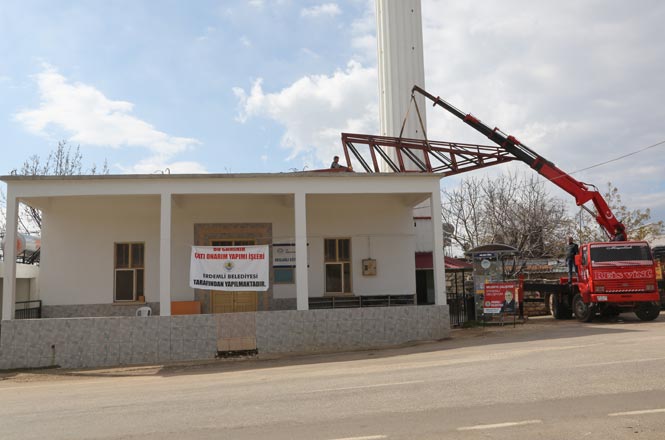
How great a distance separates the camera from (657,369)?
880 centimetres

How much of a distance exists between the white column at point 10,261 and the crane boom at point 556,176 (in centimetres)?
1460

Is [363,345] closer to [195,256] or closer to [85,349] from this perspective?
[195,256]

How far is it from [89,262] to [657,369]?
50.4 feet


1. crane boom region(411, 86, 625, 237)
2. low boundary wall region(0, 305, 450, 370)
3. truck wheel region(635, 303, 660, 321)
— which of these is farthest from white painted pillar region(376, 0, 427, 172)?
low boundary wall region(0, 305, 450, 370)

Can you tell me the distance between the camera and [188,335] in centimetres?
1412

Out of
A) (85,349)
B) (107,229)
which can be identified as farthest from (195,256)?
(107,229)

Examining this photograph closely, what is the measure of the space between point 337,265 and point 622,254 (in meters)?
8.90

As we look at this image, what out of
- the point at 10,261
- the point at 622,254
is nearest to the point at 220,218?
the point at 10,261

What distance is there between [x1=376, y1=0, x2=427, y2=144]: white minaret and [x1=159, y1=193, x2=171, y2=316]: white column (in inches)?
579

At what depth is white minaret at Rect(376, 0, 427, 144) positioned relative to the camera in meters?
27.3

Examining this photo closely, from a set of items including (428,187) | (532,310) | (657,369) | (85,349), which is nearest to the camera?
(657,369)

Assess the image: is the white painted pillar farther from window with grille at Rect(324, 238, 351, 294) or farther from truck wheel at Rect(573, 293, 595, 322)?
truck wheel at Rect(573, 293, 595, 322)

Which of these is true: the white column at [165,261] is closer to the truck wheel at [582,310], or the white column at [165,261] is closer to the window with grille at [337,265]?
the window with grille at [337,265]

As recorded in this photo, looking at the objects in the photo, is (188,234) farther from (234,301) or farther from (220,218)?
(234,301)
